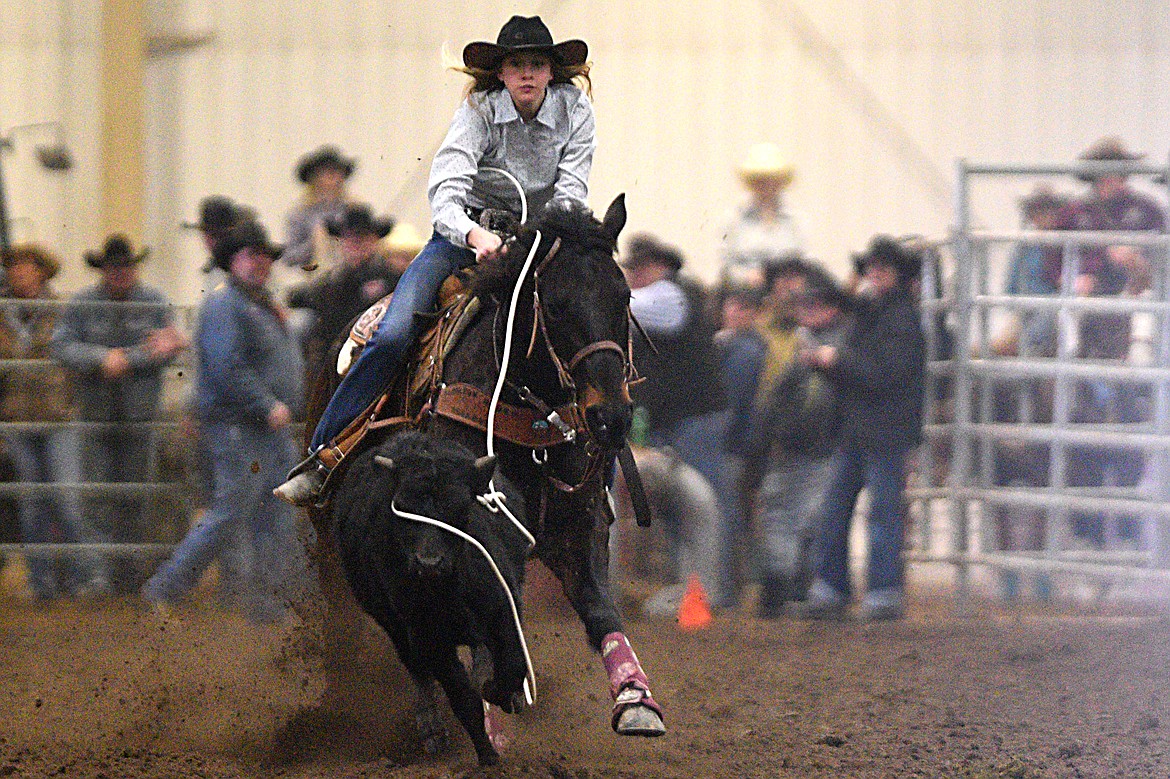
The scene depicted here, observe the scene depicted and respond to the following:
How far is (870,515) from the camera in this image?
8250mm

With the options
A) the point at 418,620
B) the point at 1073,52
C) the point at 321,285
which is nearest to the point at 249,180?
the point at 321,285

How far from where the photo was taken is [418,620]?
4.36 m

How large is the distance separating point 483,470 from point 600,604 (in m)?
0.68

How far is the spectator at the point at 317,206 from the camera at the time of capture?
7980mm

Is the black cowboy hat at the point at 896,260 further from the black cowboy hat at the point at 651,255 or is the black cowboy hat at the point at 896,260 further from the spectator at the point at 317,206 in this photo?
the spectator at the point at 317,206

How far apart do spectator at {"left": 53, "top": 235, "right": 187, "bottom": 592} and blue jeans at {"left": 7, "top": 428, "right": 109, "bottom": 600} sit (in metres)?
0.07

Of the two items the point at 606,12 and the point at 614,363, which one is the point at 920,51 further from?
the point at 614,363

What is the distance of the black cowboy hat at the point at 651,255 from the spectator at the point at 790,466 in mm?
841

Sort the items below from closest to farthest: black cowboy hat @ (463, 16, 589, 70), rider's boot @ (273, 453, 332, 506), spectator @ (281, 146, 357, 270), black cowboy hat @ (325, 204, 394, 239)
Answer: black cowboy hat @ (463, 16, 589, 70), rider's boot @ (273, 453, 332, 506), black cowboy hat @ (325, 204, 394, 239), spectator @ (281, 146, 357, 270)

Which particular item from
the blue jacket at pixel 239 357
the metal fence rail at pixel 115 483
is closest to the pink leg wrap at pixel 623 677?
the blue jacket at pixel 239 357

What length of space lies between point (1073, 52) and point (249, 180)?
5432mm

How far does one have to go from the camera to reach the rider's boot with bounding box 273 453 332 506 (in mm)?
5137

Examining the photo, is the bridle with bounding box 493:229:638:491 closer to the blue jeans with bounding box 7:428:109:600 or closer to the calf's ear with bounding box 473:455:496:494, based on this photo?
the calf's ear with bounding box 473:455:496:494

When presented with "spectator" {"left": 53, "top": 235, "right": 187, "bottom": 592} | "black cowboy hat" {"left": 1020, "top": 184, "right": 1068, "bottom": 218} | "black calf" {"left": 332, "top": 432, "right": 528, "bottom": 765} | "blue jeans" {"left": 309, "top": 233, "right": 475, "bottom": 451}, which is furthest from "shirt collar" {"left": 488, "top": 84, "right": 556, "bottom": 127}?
"black cowboy hat" {"left": 1020, "top": 184, "right": 1068, "bottom": 218}
